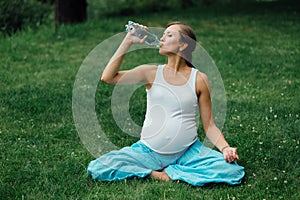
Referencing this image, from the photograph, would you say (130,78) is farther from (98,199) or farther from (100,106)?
(100,106)

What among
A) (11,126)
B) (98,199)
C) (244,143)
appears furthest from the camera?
(11,126)

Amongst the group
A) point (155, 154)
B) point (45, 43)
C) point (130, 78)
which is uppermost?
point (130, 78)

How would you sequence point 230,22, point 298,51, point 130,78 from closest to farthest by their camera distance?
point 130,78 → point 298,51 → point 230,22

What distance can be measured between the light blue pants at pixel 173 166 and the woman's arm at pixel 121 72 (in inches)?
20.8

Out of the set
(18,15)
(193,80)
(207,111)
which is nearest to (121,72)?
(193,80)

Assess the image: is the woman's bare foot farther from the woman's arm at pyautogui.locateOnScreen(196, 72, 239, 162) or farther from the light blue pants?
the woman's arm at pyautogui.locateOnScreen(196, 72, 239, 162)

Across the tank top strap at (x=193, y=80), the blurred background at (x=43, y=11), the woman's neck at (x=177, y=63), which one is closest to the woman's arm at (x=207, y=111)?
the tank top strap at (x=193, y=80)

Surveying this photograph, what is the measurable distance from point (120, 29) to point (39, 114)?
517 centimetres

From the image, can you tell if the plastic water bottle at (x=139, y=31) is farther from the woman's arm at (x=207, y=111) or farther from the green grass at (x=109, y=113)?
the green grass at (x=109, y=113)

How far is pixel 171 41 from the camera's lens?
4293mm

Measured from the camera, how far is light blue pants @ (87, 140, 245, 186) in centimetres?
419

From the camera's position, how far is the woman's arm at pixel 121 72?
416cm

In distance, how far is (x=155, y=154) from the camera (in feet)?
14.5

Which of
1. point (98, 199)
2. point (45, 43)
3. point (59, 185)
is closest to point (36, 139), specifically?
point (59, 185)
